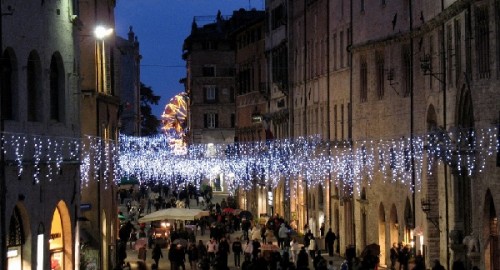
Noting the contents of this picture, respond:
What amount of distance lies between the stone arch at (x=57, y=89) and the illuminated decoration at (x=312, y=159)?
36.9 feet

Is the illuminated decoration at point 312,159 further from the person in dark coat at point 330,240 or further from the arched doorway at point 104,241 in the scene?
the arched doorway at point 104,241

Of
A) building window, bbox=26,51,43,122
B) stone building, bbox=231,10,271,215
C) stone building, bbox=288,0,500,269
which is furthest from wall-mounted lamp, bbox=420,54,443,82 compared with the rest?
stone building, bbox=231,10,271,215

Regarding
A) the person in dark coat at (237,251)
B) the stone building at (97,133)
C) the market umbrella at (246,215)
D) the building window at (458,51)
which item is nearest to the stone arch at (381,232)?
the person in dark coat at (237,251)

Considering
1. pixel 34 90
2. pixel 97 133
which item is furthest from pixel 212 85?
pixel 34 90

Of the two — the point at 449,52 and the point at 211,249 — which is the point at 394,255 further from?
the point at 211,249

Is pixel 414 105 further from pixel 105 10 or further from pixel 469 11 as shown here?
pixel 105 10

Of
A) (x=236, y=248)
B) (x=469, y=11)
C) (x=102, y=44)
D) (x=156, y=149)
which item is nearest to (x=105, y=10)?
(x=102, y=44)

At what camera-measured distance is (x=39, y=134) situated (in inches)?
1281

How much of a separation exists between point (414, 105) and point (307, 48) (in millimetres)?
24368

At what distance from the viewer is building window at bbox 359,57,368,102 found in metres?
54.4

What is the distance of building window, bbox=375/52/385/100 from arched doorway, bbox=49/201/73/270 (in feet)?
60.4

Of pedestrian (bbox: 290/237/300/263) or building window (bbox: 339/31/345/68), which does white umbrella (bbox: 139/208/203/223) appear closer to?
pedestrian (bbox: 290/237/300/263)

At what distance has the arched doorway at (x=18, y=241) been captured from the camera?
99.3 feet

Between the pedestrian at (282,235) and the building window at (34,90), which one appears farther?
the pedestrian at (282,235)
